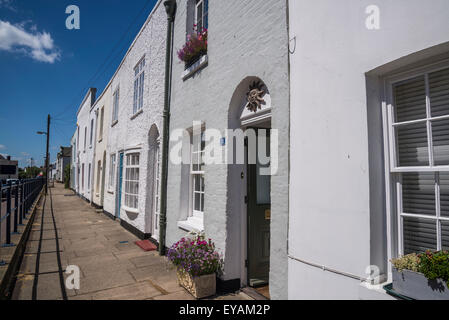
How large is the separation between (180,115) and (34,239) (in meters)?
5.94

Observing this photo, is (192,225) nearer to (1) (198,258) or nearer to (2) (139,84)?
(1) (198,258)

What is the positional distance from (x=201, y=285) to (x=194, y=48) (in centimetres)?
454

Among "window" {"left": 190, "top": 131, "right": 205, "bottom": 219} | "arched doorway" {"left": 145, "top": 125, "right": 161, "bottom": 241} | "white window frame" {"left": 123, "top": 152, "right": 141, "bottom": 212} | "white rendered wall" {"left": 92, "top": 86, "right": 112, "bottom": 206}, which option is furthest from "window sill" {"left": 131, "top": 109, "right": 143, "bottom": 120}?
"white rendered wall" {"left": 92, "top": 86, "right": 112, "bottom": 206}

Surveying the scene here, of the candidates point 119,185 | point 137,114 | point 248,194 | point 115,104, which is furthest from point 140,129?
point 248,194

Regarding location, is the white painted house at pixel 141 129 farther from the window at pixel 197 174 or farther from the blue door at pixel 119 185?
the window at pixel 197 174

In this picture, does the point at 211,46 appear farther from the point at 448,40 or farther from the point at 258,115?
the point at 448,40

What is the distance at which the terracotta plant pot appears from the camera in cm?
414

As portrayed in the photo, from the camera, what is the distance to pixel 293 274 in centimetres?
308

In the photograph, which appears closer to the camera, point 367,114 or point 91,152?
point 367,114

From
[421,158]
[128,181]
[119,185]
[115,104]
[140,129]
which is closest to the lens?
[421,158]

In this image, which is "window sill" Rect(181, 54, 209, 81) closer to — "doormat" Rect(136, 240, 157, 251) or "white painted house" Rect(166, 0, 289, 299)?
"white painted house" Rect(166, 0, 289, 299)

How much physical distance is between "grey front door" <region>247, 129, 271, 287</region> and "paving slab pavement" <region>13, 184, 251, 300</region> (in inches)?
20.1

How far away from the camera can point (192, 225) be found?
548 centimetres
